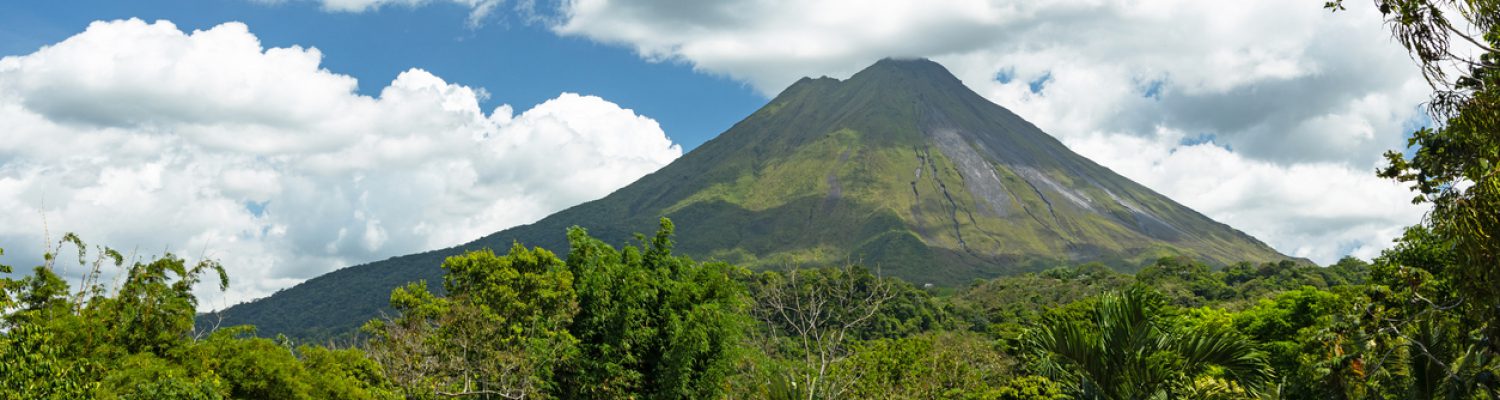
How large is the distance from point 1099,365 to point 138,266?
1358cm

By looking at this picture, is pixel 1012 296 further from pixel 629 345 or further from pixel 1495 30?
pixel 1495 30

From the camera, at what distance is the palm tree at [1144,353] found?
890 cm

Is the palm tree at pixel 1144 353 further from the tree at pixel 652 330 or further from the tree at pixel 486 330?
the tree at pixel 486 330

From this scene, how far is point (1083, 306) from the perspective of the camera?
125 ft

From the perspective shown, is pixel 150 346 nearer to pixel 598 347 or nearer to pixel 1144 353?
pixel 598 347

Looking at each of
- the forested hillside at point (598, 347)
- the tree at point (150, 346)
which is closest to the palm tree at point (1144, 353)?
the forested hillside at point (598, 347)

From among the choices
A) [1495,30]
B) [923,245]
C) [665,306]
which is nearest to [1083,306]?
[665,306]

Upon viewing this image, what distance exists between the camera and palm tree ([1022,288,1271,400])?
890cm

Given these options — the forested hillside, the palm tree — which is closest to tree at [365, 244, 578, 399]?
the forested hillside

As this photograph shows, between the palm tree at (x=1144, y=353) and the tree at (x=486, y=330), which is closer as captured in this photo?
the palm tree at (x=1144, y=353)

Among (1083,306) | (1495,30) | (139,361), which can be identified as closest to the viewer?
(1495,30)

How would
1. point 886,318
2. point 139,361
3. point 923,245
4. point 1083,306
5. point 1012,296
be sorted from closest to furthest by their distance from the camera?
1. point 139,361
2. point 1083,306
3. point 886,318
4. point 1012,296
5. point 923,245

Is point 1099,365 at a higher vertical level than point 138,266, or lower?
lower

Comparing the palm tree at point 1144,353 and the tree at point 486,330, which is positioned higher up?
the tree at point 486,330
